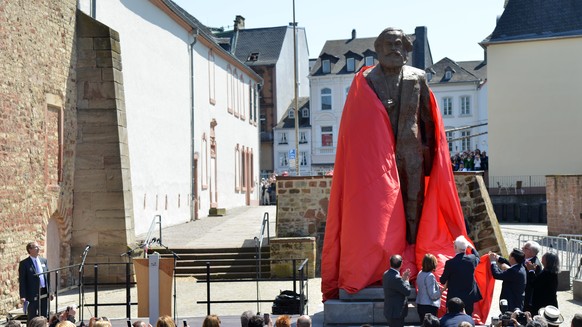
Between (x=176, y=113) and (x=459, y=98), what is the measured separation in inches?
1386

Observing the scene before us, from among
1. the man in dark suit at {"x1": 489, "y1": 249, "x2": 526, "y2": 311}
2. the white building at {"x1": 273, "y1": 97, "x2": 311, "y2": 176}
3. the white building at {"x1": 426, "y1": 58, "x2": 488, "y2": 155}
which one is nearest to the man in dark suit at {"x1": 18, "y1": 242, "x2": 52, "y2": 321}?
the man in dark suit at {"x1": 489, "y1": 249, "x2": 526, "y2": 311}

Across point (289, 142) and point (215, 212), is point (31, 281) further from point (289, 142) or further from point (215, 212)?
point (289, 142)

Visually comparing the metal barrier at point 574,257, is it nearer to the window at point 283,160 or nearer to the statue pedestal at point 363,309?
the statue pedestal at point 363,309

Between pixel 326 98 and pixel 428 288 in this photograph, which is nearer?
pixel 428 288

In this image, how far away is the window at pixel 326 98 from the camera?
63.7 m

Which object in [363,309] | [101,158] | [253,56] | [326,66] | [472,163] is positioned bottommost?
[363,309]

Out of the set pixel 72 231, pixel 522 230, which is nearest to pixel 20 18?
pixel 72 231

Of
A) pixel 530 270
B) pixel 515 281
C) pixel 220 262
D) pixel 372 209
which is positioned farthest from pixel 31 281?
pixel 220 262

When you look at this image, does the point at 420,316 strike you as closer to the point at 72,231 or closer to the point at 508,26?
the point at 72,231

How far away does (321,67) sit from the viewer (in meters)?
64.4

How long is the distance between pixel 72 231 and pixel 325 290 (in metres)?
9.50

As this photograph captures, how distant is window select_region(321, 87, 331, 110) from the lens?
63719 millimetres

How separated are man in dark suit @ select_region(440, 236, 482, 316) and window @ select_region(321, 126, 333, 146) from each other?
54.0m

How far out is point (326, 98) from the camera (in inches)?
2514
